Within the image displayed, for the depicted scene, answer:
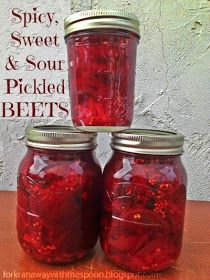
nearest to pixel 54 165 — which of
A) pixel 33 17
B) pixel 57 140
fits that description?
pixel 57 140

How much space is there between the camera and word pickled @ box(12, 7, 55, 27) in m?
1.09

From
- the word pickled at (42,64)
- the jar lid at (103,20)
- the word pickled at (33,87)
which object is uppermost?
the jar lid at (103,20)

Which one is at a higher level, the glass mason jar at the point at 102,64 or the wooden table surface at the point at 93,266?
the glass mason jar at the point at 102,64

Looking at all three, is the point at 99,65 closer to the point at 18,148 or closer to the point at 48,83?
the point at 48,83

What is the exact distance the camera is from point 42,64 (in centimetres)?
110

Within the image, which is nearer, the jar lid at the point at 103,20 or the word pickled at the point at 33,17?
the jar lid at the point at 103,20

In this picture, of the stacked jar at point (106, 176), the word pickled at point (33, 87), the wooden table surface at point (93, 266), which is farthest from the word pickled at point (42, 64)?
the wooden table surface at point (93, 266)

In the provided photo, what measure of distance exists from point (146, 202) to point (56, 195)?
17cm

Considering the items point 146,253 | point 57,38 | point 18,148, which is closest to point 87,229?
point 146,253

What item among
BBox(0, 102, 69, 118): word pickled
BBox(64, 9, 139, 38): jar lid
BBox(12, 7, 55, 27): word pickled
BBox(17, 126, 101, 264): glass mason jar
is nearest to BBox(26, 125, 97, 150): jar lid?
BBox(17, 126, 101, 264): glass mason jar

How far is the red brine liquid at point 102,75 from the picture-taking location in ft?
2.01

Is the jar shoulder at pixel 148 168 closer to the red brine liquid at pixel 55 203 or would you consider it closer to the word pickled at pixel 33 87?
the red brine liquid at pixel 55 203

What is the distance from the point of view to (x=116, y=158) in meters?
0.64

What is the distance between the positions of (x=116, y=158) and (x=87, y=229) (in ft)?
0.51
